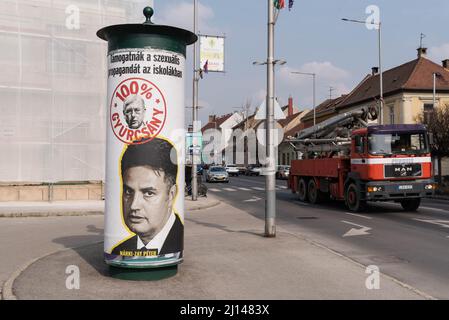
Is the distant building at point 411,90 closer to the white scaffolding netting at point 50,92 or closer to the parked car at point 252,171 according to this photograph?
the parked car at point 252,171

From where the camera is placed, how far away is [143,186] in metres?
6.95

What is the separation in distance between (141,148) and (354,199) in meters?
11.9

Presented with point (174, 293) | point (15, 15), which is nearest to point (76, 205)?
point (15, 15)

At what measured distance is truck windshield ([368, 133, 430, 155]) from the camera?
16.3 metres

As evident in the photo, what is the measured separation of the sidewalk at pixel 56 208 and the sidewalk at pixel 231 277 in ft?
24.2

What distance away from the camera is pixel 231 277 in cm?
700

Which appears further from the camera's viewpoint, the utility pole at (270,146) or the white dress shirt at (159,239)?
the utility pole at (270,146)

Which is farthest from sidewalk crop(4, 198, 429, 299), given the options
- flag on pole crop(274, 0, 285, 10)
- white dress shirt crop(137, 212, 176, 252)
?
flag on pole crop(274, 0, 285, 10)

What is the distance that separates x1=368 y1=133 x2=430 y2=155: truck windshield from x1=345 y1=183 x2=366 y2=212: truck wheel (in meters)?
1.58

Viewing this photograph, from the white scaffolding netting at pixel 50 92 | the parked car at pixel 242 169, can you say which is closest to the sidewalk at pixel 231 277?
the white scaffolding netting at pixel 50 92

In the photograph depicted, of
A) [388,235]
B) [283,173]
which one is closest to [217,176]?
[283,173]

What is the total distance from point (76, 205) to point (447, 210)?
13722 millimetres

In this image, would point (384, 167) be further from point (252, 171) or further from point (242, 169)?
point (242, 169)

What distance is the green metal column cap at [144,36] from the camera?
6895mm
